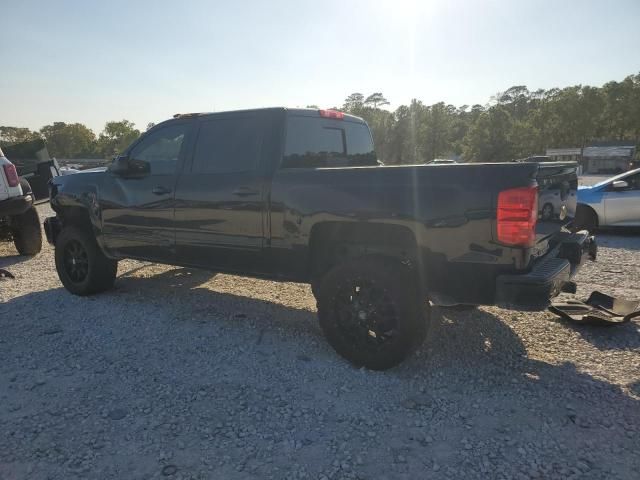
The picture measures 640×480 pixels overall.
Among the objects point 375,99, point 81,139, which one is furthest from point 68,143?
point 375,99

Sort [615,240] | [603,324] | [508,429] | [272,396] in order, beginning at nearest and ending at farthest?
[508,429], [272,396], [603,324], [615,240]

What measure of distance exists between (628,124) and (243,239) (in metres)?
74.3

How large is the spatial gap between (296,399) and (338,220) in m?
1.31

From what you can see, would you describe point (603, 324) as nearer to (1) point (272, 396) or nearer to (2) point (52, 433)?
(1) point (272, 396)

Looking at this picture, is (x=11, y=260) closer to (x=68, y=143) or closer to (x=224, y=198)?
(x=224, y=198)

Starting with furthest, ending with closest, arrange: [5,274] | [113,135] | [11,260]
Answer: [113,135] < [11,260] < [5,274]

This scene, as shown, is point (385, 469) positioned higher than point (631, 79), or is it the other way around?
point (631, 79)

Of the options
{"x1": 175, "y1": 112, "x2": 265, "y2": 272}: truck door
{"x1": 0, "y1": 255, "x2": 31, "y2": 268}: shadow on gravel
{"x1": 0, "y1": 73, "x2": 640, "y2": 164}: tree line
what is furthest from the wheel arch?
{"x1": 0, "y1": 73, "x2": 640, "y2": 164}: tree line

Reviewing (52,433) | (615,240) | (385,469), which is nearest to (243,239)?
(52,433)

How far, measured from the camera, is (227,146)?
14.3 feet

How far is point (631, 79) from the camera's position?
62062 mm

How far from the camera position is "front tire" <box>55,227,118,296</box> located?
5396 mm

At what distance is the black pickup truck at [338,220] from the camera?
3004 mm

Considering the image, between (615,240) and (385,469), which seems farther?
(615,240)
